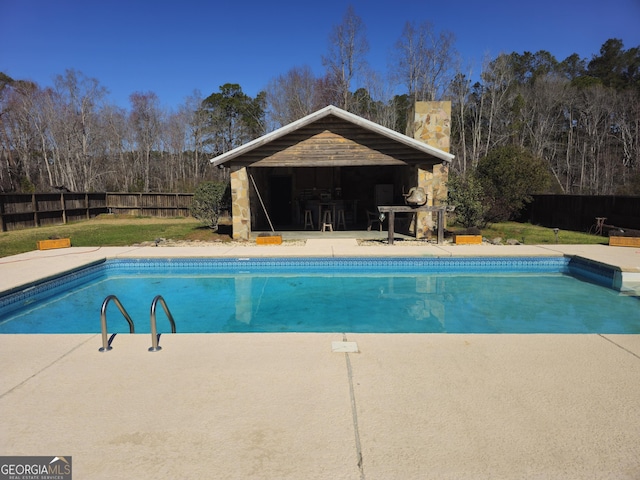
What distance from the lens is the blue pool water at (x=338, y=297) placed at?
629 cm

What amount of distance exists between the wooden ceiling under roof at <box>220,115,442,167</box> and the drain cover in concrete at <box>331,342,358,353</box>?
343 inches

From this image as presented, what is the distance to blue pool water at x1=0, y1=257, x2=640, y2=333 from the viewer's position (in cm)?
629

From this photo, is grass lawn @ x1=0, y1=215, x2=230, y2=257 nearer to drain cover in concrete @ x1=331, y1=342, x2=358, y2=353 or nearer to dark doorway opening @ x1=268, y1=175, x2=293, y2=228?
dark doorway opening @ x1=268, y1=175, x2=293, y2=228

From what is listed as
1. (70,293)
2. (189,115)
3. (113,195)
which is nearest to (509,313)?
(70,293)

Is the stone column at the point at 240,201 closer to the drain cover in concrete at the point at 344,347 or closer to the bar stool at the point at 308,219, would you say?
the bar stool at the point at 308,219

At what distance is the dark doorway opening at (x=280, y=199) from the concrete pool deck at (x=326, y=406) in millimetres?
13429

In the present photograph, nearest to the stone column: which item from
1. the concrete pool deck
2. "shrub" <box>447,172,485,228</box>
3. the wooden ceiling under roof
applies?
the wooden ceiling under roof

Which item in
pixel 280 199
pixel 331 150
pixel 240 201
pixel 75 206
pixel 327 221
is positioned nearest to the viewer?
pixel 331 150

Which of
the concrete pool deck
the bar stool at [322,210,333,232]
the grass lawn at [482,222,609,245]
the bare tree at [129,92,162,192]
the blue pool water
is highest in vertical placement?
A: the bare tree at [129,92,162,192]

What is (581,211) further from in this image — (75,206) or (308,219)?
(75,206)

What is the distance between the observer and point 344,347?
13.9 feet

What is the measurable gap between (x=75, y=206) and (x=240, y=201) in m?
12.8

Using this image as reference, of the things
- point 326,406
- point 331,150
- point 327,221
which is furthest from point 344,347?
point 327,221

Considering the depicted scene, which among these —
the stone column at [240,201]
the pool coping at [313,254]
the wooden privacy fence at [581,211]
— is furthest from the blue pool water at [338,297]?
the wooden privacy fence at [581,211]
